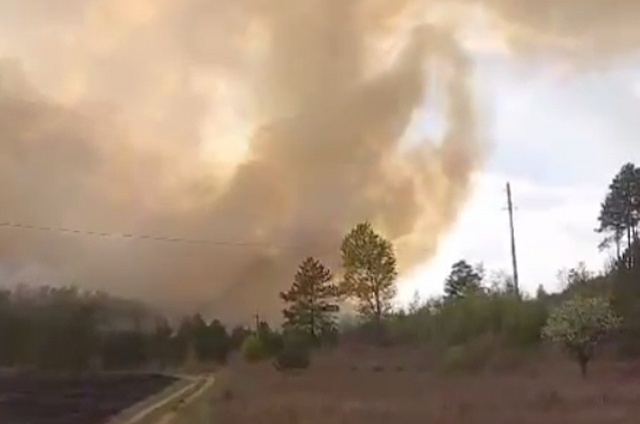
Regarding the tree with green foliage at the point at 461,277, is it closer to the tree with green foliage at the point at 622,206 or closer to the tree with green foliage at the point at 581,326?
the tree with green foliage at the point at 622,206

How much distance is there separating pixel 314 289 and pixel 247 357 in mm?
17633

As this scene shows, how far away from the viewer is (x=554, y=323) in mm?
42062

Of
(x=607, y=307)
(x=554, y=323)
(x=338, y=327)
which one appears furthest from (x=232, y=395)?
(x=338, y=327)

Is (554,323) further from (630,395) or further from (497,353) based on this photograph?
(630,395)

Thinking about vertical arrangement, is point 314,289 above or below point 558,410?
above

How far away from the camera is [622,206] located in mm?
78062

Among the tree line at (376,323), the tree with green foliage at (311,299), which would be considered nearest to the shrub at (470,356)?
the tree line at (376,323)

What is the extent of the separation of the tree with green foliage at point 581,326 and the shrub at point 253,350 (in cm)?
2858

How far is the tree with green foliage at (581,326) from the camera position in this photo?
40750 millimetres

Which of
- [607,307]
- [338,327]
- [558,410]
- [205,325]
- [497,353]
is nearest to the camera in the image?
[558,410]

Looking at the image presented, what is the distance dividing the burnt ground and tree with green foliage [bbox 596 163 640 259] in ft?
124

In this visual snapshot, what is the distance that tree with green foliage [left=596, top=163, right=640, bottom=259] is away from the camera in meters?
75.4

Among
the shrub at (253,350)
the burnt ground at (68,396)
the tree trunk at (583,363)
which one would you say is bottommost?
the burnt ground at (68,396)

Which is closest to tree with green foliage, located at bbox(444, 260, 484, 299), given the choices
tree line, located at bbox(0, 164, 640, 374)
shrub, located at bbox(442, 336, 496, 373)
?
tree line, located at bbox(0, 164, 640, 374)
